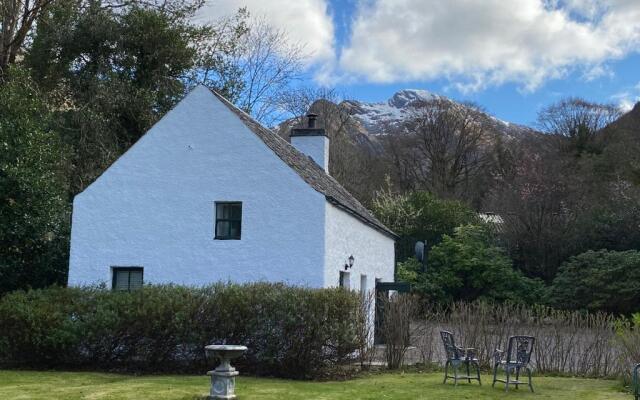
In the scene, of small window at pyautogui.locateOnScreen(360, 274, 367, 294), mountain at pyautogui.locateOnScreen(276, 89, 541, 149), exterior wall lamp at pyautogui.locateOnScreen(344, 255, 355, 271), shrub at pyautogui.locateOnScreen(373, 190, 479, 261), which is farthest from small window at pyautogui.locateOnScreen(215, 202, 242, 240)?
mountain at pyautogui.locateOnScreen(276, 89, 541, 149)

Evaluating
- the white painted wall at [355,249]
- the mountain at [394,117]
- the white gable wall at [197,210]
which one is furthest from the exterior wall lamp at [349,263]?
the mountain at [394,117]

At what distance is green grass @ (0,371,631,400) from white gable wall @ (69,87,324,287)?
10.9ft

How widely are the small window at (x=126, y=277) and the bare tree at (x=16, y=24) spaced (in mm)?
12085

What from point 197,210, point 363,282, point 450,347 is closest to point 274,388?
point 450,347

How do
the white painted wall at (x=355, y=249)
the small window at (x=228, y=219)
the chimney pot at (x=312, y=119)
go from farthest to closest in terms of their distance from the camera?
the chimney pot at (x=312, y=119)
the small window at (x=228, y=219)
the white painted wall at (x=355, y=249)

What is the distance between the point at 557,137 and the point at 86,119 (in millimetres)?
31473

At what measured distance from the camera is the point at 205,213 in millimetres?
16812

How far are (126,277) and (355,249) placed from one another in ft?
20.8

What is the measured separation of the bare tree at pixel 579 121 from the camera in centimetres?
4319

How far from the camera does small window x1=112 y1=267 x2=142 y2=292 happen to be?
1711 cm

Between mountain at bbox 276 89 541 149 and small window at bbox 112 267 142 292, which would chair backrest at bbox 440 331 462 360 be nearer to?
small window at bbox 112 267 142 292

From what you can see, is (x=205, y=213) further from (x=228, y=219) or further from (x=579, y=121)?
(x=579, y=121)

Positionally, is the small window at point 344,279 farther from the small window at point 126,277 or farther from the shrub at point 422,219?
the shrub at point 422,219

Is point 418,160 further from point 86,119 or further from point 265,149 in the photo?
point 265,149
